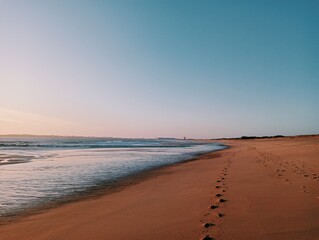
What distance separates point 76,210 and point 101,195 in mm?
2030

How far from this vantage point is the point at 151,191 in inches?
378

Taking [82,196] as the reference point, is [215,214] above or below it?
above

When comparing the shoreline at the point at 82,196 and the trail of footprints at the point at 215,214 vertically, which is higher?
the trail of footprints at the point at 215,214

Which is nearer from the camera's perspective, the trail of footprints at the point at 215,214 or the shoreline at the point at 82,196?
the trail of footprints at the point at 215,214

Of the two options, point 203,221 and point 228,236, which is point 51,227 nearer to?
point 203,221

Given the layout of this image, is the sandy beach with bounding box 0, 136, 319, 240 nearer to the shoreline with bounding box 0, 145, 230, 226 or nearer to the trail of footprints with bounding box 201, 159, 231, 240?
the trail of footprints with bounding box 201, 159, 231, 240

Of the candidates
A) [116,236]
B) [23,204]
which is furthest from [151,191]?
[116,236]

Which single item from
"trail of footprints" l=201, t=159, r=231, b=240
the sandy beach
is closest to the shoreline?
the sandy beach

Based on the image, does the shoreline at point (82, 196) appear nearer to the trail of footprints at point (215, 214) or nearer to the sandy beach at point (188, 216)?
the sandy beach at point (188, 216)

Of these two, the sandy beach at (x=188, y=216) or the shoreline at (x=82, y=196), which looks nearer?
the sandy beach at (x=188, y=216)

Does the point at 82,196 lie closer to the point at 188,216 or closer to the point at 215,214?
the point at 188,216

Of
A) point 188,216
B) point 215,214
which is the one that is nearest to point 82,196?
point 188,216

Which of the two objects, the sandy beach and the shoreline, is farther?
the shoreline

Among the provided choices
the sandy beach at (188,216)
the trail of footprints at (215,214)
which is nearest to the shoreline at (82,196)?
the sandy beach at (188,216)
